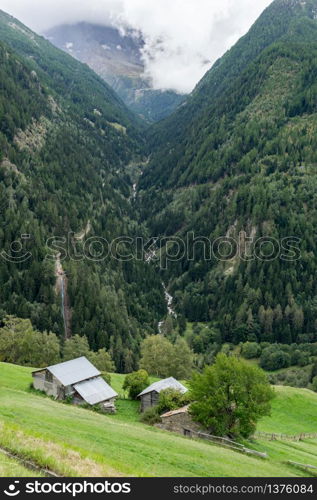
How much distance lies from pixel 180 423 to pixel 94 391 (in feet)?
50.4

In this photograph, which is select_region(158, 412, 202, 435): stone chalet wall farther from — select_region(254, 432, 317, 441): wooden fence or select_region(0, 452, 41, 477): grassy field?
select_region(0, 452, 41, 477): grassy field

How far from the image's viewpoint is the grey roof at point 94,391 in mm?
65062

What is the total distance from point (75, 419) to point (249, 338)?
140 metres

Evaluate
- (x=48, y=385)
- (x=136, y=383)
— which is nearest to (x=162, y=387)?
(x=136, y=383)

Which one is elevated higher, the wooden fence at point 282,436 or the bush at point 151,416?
the bush at point 151,416

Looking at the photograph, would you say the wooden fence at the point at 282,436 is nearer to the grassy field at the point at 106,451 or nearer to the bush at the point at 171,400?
the grassy field at the point at 106,451

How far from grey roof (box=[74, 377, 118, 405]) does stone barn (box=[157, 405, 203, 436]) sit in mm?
10634

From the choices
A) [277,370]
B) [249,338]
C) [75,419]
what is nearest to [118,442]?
[75,419]

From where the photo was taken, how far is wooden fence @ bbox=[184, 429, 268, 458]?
5066 cm

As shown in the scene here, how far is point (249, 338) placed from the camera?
581 ft

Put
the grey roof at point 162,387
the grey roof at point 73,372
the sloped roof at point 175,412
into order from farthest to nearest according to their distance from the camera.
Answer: the grey roof at point 73,372 → the grey roof at point 162,387 → the sloped roof at point 175,412

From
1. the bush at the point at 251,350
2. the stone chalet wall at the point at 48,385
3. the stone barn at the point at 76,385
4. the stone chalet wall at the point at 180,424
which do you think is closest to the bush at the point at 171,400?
the stone chalet wall at the point at 180,424

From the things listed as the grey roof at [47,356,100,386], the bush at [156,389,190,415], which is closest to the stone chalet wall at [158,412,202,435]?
the bush at [156,389,190,415]
